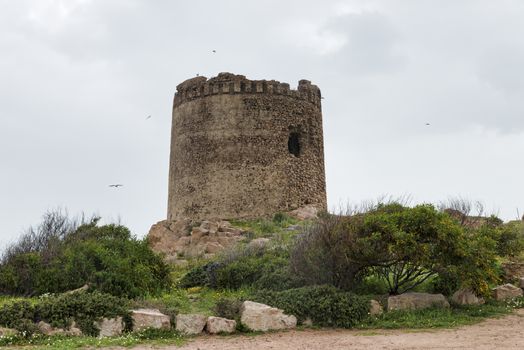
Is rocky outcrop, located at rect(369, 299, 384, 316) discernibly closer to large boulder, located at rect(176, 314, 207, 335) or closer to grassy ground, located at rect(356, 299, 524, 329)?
grassy ground, located at rect(356, 299, 524, 329)

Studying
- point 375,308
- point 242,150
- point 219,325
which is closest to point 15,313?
point 219,325

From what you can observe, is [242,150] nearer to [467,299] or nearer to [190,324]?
[467,299]

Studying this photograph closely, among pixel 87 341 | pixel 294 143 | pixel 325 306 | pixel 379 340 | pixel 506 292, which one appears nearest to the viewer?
pixel 87 341

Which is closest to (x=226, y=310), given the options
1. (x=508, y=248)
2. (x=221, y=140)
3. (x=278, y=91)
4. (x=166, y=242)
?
(x=508, y=248)

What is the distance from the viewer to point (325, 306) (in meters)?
12.1

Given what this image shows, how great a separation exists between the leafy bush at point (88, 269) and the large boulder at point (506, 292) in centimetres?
754

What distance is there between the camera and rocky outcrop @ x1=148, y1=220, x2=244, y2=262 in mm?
20719

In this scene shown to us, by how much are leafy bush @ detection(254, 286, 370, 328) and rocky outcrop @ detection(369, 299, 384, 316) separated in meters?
0.12

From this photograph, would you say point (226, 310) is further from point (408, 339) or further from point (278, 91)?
point (278, 91)

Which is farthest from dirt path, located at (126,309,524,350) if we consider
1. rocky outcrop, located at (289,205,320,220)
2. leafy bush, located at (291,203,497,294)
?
rocky outcrop, located at (289,205,320,220)

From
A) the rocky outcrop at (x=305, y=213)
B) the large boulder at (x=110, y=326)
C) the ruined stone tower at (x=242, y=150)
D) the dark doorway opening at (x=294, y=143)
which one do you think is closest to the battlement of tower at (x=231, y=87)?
the ruined stone tower at (x=242, y=150)

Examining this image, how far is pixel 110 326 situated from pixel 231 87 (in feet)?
48.8

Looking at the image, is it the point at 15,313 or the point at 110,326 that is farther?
the point at 110,326

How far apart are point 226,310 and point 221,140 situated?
12.7 meters
